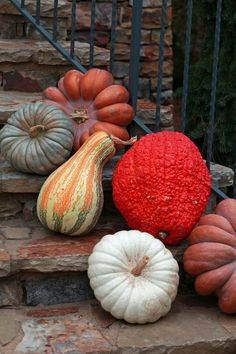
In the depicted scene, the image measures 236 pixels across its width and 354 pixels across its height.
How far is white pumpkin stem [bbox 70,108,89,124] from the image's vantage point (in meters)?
3.79

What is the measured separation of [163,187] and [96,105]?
62 cm

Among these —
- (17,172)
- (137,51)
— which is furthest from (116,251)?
(137,51)

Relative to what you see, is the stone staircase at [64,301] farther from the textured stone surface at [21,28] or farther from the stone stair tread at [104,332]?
the textured stone surface at [21,28]

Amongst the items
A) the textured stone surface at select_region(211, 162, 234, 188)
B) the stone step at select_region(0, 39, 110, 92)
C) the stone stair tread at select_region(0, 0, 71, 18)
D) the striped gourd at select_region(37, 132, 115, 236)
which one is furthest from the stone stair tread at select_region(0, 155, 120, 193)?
the stone stair tread at select_region(0, 0, 71, 18)

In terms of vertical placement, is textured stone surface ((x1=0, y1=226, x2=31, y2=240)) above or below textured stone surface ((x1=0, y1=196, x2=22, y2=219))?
below

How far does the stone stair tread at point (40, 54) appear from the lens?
14.5 ft

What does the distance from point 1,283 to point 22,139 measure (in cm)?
70

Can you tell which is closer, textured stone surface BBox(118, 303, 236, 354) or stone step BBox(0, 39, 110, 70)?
textured stone surface BBox(118, 303, 236, 354)

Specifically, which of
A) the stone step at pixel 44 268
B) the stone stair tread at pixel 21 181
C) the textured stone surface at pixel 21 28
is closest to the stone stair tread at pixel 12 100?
the stone stair tread at pixel 21 181

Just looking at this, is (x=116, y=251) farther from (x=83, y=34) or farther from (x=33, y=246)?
(x=83, y=34)

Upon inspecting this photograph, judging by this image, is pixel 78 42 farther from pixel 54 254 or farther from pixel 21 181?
pixel 54 254

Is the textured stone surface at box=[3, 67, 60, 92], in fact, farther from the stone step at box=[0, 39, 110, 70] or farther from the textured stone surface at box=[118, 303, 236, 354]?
the textured stone surface at box=[118, 303, 236, 354]

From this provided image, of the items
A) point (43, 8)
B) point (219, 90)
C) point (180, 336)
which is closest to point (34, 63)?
point (43, 8)

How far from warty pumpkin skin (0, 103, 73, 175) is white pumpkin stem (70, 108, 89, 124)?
11 centimetres
